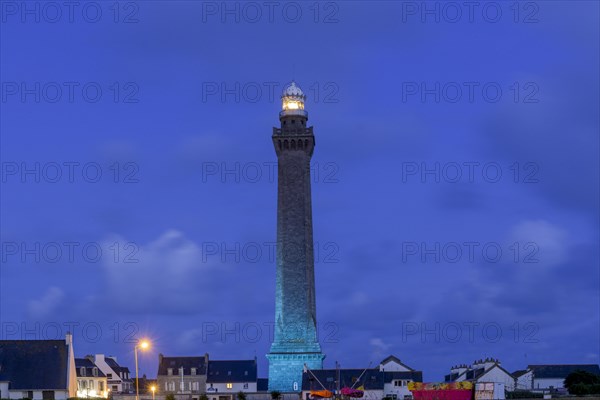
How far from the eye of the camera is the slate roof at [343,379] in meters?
114

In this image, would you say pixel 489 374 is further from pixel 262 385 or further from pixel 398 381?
pixel 262 385

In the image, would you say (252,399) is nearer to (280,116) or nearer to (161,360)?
(161,360)

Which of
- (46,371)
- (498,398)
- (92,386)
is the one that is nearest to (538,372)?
(498,398)

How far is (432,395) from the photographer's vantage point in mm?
89500

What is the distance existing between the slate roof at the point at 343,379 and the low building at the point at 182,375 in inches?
937

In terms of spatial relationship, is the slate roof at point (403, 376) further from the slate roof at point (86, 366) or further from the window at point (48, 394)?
the window at point (48, 394)

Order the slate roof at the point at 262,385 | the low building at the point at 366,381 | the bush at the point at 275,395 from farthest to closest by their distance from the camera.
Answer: the slate roof at the point at 262,385, the low building at the point at 366,381, the bush at the point at 275,395

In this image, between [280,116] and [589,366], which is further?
[589,366]

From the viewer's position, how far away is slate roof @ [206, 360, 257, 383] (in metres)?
135

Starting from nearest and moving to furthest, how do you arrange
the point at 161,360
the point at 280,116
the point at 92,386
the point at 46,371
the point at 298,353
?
the point at 46,371 → the point at 92,386 → the point at 298,353 → the point at 280,116 → the point at 161,360

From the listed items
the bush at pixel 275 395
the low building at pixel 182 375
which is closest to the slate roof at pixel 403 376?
the bush at pixel 275 395

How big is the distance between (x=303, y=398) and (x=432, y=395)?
2678 cm

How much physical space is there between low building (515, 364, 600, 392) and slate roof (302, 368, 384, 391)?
95.1 feet

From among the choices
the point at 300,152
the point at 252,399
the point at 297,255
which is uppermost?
the point at 300,152
